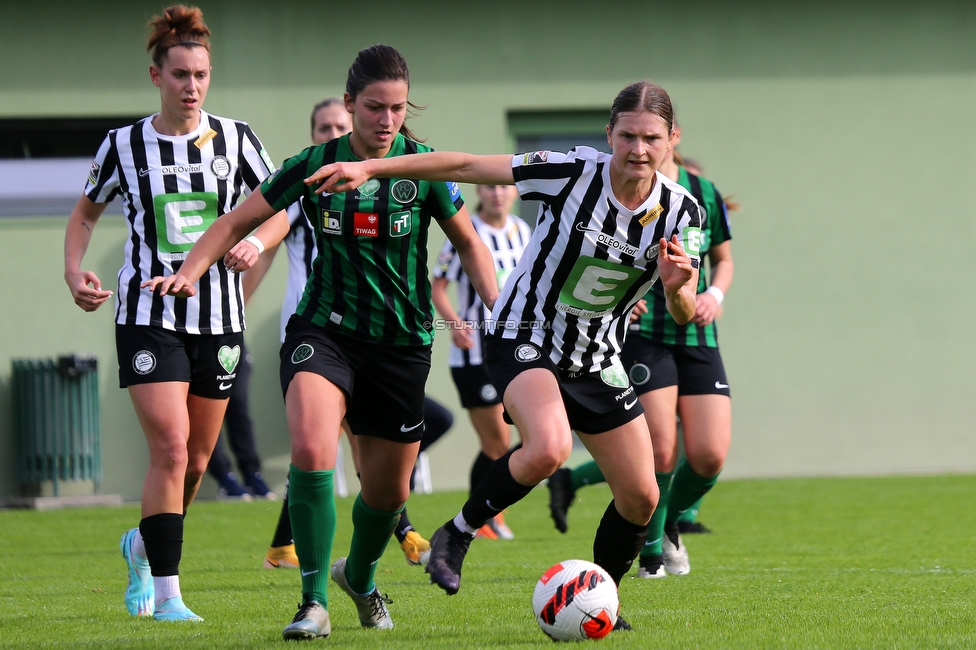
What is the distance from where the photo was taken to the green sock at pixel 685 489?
5734mm

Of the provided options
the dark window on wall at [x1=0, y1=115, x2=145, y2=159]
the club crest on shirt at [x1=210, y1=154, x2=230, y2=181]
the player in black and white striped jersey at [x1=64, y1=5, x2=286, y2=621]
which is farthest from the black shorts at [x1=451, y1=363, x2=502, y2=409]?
the dark window on wall at [x1=0, y1=115, x2=145, y2=159]

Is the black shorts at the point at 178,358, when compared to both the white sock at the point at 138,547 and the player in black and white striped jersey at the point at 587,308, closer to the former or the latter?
the white sock at the point at 138,547

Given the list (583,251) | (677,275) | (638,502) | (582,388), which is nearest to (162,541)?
(582,388)

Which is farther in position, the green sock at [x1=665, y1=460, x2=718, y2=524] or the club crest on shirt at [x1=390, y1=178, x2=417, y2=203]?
the green sock at [x1=665, y1=460, x2=718, y2=524]

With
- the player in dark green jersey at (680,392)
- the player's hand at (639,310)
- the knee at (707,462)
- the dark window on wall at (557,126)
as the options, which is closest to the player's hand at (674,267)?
the player's hand at (639,310)

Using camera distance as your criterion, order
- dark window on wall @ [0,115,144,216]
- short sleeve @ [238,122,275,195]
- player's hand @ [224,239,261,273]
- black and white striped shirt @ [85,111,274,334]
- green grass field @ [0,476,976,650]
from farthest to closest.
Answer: dark window on wall @ [0,115,144,216] < short sleeve @ [238,122,275,195] < black and white striped shirt @ [85,111,274,334] < player's hand @ [224,239,261,273] < green grass field @ [0,476,976,650]

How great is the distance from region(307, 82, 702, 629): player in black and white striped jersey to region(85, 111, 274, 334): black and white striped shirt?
125 cm

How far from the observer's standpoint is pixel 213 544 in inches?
289

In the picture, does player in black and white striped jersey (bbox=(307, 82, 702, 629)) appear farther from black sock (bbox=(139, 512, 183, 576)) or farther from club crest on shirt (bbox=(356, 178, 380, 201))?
black sock (bbox=(139, 512, 183, 576))

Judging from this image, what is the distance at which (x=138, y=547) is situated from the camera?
186 inches

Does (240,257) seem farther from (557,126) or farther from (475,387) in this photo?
(557,126)

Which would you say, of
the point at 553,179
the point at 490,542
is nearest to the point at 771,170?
the point at 490,542

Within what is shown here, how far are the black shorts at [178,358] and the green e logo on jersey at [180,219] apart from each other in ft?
1.16

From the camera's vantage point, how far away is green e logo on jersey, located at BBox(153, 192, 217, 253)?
4.67 m
